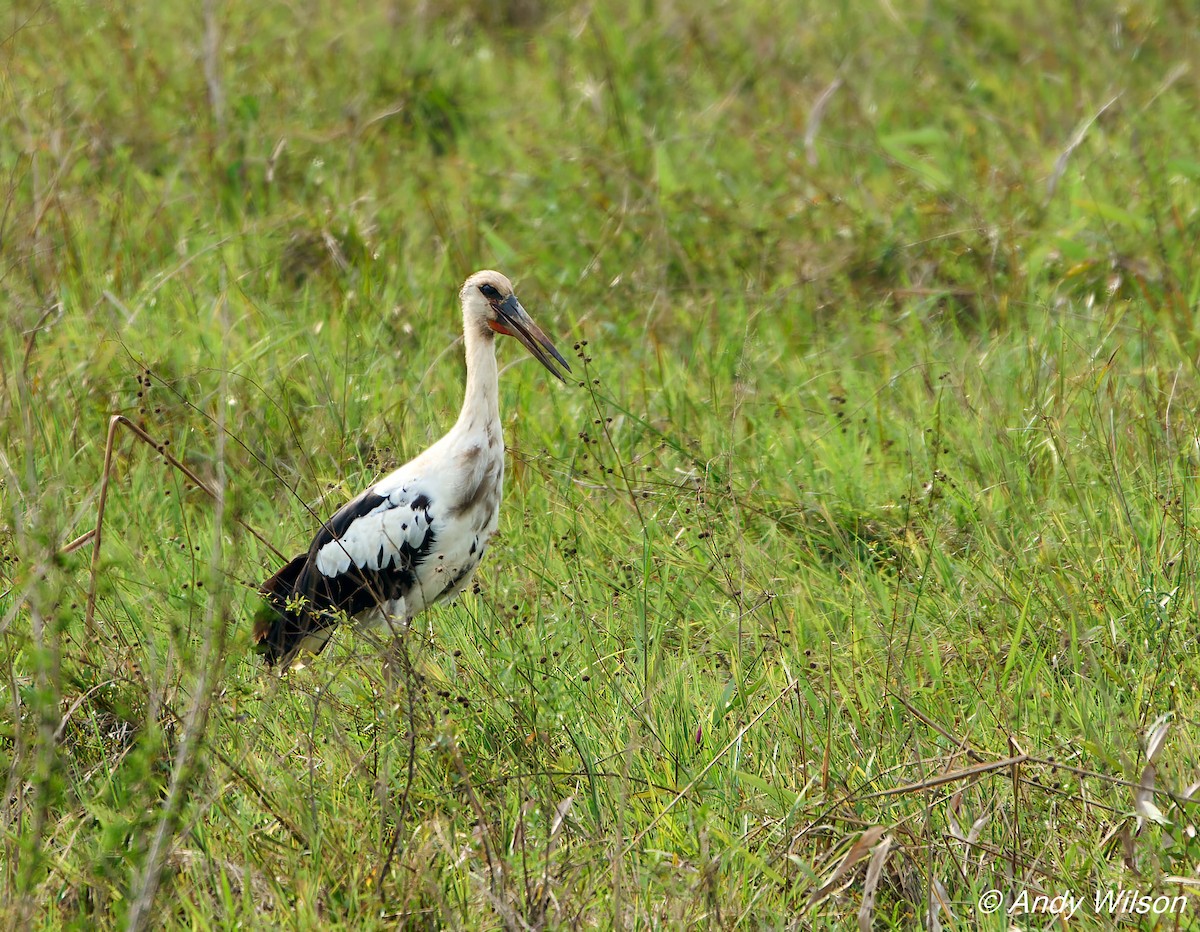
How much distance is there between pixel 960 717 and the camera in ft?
11.4

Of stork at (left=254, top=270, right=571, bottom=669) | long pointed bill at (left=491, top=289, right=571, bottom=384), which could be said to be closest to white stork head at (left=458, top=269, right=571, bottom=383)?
long pointed bill at (left=491, top=289, right=571, bottom=384)

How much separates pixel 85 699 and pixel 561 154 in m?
3.95

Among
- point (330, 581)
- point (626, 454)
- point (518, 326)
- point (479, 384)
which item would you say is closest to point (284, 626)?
point (330, 581)

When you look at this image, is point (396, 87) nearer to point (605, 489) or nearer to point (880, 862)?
point (605, 489)

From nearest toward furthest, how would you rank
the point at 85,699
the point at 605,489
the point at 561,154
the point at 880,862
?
the point at 880,862, the point at 85,699, the point at 605,489, the point at 561,154

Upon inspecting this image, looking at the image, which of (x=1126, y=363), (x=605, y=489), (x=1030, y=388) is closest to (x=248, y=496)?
(x=605, y=489)

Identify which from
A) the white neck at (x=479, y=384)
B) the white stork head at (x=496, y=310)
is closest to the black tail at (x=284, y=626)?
the white neck at (x=479, y=384)

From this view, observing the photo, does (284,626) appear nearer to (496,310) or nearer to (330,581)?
(330,581)

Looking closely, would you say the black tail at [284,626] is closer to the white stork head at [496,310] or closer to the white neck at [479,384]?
the white neck at [479,384]

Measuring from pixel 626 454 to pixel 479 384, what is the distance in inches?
31.9

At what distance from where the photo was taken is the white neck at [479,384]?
13.8ft

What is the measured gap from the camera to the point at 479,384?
4.24 m

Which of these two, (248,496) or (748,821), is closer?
(748,821)

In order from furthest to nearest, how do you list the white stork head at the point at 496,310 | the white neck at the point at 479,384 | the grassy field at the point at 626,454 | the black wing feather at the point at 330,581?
1. the white stork head at the point at 496,310
2. the white neck at the point at 479,384
3. the black wing feather at the point at 330,581
4. the grassy field at the point at 626,454
